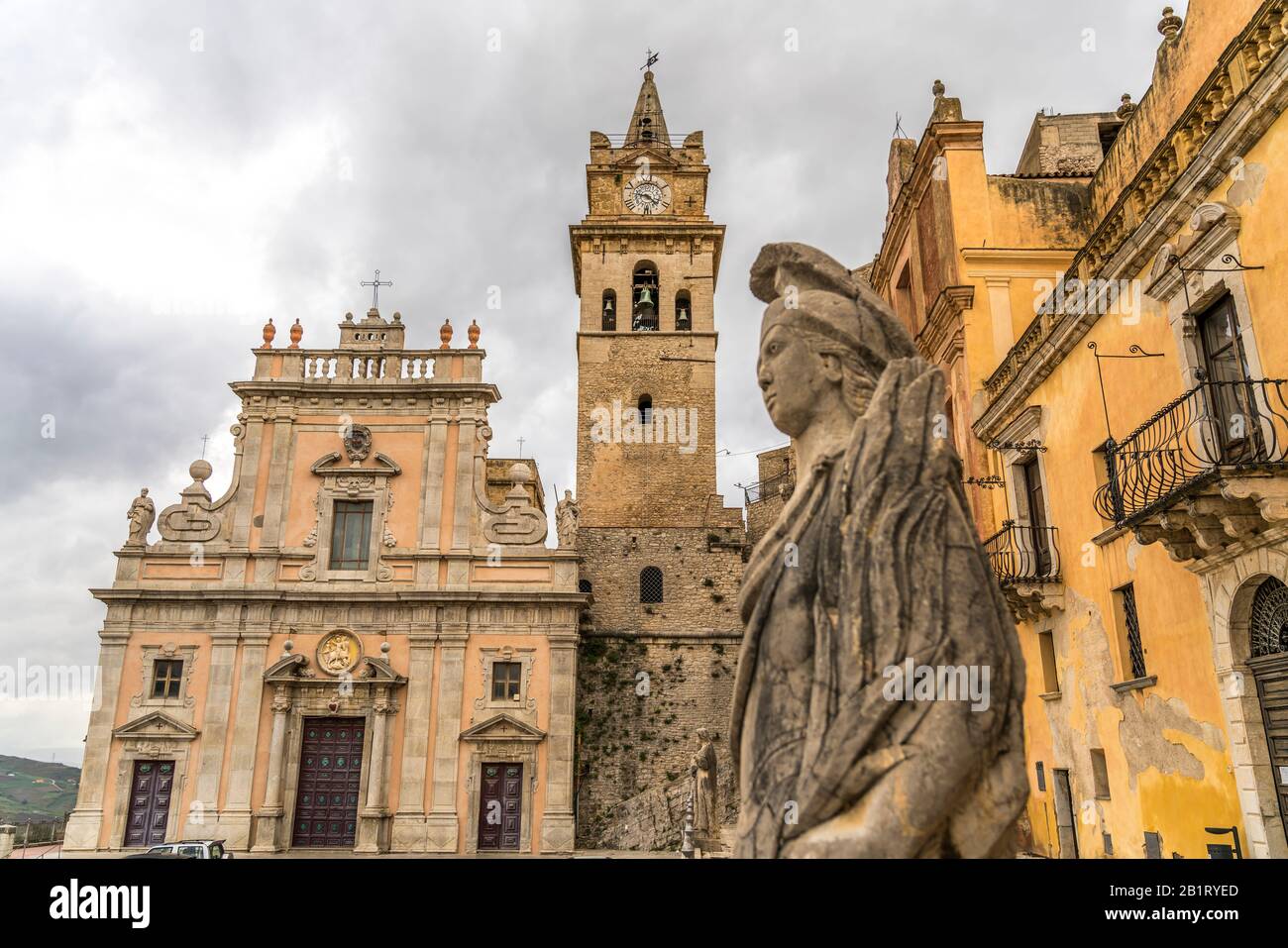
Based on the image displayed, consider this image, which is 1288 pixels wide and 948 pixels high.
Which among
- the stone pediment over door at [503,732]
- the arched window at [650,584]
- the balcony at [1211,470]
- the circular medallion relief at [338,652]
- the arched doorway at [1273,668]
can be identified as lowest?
the arched doorway at [1273,668]

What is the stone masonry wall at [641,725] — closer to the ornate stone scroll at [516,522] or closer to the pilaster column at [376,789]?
the ornate stone scroll at [516,522]

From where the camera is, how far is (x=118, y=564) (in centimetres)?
2378

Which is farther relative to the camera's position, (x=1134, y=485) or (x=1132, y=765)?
(x=1132, y=765)

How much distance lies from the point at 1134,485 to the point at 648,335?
24011 millimetres

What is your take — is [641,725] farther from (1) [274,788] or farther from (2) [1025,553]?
(2) [1025,553]

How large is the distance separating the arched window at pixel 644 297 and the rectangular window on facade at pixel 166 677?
17573 millimetres

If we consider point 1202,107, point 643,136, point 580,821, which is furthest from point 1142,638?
point 643,136

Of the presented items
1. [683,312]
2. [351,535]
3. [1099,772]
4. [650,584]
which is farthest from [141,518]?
[1099,772]

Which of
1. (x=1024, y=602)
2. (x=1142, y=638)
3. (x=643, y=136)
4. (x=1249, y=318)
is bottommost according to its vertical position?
(x=1142, y=638)

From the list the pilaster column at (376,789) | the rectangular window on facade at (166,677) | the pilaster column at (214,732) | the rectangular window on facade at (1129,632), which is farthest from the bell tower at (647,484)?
the rectangular window on facade at (1129,632)

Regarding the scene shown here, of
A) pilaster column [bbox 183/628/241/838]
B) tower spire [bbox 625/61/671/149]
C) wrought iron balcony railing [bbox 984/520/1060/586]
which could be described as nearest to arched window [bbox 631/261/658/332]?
tower spire [bbox 625/61/671/149]

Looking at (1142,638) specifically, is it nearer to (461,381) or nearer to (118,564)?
(461,381)

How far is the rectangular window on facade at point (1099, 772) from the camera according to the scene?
37.2 ft
